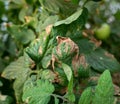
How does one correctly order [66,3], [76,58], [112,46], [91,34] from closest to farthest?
[76,58] < [66,3] < [91,34] < [112,46]

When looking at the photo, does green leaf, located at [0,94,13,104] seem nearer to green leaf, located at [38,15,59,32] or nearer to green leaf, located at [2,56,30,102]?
green leaf, located at [2,56,30,102]

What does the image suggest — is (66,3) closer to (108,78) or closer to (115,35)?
(108,78)

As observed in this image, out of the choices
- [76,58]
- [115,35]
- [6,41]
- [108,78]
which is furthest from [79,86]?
[115,35]

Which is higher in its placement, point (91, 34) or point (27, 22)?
point (27, 22)

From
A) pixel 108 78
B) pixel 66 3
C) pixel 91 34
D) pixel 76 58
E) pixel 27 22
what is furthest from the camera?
pixel 91 34

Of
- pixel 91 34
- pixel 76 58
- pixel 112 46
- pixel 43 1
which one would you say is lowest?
pixel 112 46

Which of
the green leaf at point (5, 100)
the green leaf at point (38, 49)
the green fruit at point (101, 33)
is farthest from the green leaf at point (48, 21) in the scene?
the green fruit at point (101, 33)

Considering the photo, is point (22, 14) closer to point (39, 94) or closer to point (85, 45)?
point (85, 45)
